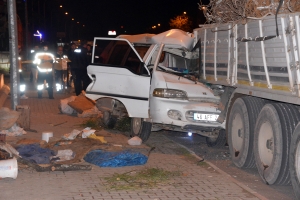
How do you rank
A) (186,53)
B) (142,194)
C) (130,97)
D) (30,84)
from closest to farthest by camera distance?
(142,194)
(130,97)
(186,53)
(30,84)

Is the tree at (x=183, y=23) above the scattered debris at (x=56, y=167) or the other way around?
above

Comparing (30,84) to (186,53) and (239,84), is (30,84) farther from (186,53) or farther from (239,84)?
(239,84)

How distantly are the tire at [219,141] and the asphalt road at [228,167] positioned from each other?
0.30 ft

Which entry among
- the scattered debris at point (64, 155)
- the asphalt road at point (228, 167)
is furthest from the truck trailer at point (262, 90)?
the scattered debris at point (64, 155)

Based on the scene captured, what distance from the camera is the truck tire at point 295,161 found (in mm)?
6535

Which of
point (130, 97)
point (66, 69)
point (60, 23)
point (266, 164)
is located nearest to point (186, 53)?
point (130, 97)

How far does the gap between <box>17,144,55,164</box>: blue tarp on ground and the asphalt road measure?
2726 mm

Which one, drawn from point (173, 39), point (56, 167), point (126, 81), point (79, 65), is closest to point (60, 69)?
point (79, 65)

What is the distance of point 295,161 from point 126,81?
4.33 metres

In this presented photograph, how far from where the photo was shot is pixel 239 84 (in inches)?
334

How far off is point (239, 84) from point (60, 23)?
70.4 meters

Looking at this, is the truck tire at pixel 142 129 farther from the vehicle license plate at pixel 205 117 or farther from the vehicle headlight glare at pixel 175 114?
the vehicle license plate at pixel 205 117

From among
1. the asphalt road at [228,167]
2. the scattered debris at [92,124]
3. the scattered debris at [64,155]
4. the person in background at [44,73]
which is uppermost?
the person in background at [44,73]

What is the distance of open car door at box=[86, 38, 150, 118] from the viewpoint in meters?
9.89
